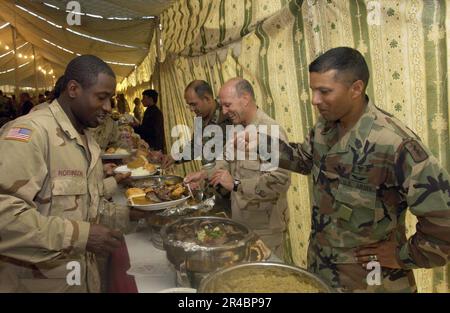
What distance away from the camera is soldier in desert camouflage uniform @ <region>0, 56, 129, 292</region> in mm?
1601

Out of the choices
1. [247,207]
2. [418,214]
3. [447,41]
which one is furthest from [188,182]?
[447,41]

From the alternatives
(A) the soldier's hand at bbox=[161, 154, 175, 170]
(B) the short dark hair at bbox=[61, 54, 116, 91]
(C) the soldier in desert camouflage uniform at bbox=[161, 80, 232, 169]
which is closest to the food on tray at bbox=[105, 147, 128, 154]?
(A) the soldier's hand at bbox=[161, 154, 175, 170]

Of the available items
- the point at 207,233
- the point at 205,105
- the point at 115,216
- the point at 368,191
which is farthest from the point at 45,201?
the point at 205,105

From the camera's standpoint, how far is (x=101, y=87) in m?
1.94

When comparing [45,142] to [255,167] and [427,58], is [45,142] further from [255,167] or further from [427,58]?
[427,58]

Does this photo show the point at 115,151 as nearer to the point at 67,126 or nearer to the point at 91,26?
the point at 67,126

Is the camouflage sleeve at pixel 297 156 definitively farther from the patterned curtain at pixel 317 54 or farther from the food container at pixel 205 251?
the food container at pixel 205 251

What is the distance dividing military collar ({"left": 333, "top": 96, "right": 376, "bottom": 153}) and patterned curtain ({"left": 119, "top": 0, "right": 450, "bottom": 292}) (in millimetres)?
354

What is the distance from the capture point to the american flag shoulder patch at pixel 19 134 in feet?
5.45

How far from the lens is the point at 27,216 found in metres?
1.58

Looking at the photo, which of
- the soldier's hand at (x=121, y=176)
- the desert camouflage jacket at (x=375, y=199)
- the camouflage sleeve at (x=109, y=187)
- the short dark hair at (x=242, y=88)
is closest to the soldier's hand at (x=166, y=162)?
the soldier's hand at (x=121, y=176)

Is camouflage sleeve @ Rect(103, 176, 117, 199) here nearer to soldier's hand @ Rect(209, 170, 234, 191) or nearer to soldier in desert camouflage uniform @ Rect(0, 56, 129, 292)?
soldier in desert camouflage uniform @ Rect(0, 56, 129, 292)

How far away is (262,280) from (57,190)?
43.9 inches
